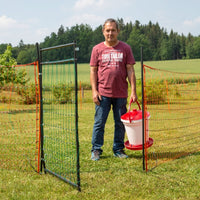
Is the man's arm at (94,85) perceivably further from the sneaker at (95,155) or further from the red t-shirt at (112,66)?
the sneaker at (95,155)

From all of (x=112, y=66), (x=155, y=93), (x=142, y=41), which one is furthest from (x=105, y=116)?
(x=142, y=41)

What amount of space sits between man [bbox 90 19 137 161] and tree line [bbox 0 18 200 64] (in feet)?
123

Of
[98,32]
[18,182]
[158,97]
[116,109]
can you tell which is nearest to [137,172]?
[116,109]

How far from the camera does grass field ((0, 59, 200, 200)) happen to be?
3.07 metres

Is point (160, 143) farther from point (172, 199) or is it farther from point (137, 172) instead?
point (172, 199)

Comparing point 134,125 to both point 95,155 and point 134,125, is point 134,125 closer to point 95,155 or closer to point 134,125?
point 134,125

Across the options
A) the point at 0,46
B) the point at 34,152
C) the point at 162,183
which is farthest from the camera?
the point at 0,46

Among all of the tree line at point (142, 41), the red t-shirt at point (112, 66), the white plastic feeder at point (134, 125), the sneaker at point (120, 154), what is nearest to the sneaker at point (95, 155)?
the sneaker at point (120, 154)

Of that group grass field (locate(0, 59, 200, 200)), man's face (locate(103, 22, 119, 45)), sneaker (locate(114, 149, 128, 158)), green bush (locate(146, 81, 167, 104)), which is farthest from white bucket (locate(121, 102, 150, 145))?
green bush (locate(146, 81, 167, 104))

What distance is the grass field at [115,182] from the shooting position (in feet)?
10.1

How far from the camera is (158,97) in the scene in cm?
1556

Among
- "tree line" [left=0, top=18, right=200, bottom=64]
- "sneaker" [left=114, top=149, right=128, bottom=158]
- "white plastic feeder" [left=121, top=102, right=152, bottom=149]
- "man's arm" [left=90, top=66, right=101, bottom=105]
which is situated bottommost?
"sneaker" [left=114, top=149, right=128, bottom=158]

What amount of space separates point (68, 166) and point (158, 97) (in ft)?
39.7

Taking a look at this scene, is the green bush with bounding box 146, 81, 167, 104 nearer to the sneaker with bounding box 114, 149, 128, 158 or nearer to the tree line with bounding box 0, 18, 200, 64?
the sneaker with bounding box 114, 149, 128, 158
